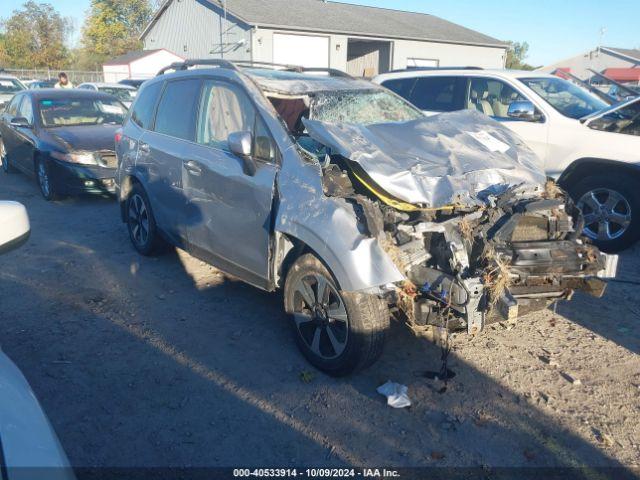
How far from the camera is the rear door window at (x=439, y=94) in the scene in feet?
24.9

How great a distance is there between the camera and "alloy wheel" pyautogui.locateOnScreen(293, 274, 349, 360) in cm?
355

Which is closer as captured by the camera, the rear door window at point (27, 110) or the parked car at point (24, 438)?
the parked car at point (24, 438)

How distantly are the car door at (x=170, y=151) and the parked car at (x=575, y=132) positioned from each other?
3.85m

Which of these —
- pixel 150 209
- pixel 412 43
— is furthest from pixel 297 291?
pixel 412 43

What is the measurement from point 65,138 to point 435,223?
7328 millimetres

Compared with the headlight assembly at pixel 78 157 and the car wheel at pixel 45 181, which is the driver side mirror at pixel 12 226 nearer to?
the headlight assembly at pixel 78 157

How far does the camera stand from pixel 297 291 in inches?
150

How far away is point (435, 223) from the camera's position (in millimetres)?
3398

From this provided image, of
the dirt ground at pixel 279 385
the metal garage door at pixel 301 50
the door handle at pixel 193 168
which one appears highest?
the metal garage door at pixel 301 50

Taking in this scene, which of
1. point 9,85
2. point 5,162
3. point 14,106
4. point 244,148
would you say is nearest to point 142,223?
point 244,148

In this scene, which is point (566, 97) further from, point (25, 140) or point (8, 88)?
point (8, 88)

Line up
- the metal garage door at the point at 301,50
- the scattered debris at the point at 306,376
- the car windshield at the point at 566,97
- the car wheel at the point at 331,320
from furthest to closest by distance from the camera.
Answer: the metal garage door at the point at 301,50 < the car windshield at the point at 566,97 < the scattered debris at the point at 306,376 < the car wheel at the point at 331,320

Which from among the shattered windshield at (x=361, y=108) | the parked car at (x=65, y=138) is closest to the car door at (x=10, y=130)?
the parked car at (x=65, y=138)

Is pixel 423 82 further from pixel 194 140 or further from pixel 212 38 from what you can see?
pixel 212 38
